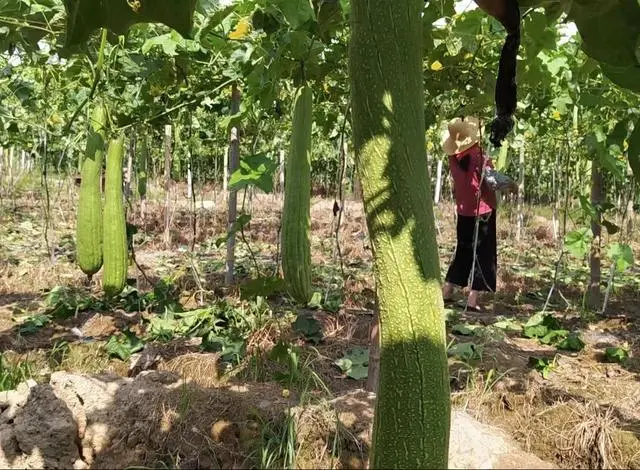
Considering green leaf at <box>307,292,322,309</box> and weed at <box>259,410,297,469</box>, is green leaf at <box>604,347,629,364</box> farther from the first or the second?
weed at <box>259,410,297,469</box>

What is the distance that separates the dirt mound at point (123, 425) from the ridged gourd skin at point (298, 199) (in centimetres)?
68

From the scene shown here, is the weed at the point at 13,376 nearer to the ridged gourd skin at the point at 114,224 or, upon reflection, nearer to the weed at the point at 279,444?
the ridged gourd skin at the point at 114,224

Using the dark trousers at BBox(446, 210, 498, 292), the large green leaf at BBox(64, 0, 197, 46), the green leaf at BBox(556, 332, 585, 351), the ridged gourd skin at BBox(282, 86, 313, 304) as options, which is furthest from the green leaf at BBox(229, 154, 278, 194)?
the dark trousers at BBox(446, 210, 498, 292)

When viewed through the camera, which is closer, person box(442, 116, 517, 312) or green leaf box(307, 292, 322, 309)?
person box(442, 116, 517, 312)

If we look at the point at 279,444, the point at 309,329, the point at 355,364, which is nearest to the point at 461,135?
the point at 309,329

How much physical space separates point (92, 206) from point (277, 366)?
134cm

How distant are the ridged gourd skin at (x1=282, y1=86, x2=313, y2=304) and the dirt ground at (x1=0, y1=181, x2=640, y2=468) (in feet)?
1.86

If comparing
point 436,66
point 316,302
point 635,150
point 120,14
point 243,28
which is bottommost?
point 316,302

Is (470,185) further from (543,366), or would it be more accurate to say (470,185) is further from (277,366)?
(277,366)

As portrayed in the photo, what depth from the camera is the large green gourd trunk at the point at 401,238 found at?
793 mm

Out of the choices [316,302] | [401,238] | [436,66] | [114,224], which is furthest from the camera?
[316,302]

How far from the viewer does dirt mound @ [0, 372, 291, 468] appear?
1930 millimetres

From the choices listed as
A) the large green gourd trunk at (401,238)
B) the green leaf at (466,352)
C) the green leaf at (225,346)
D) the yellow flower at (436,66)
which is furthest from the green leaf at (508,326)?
the large green gourd trunk at (401,238)

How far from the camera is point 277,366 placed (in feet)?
11.0
